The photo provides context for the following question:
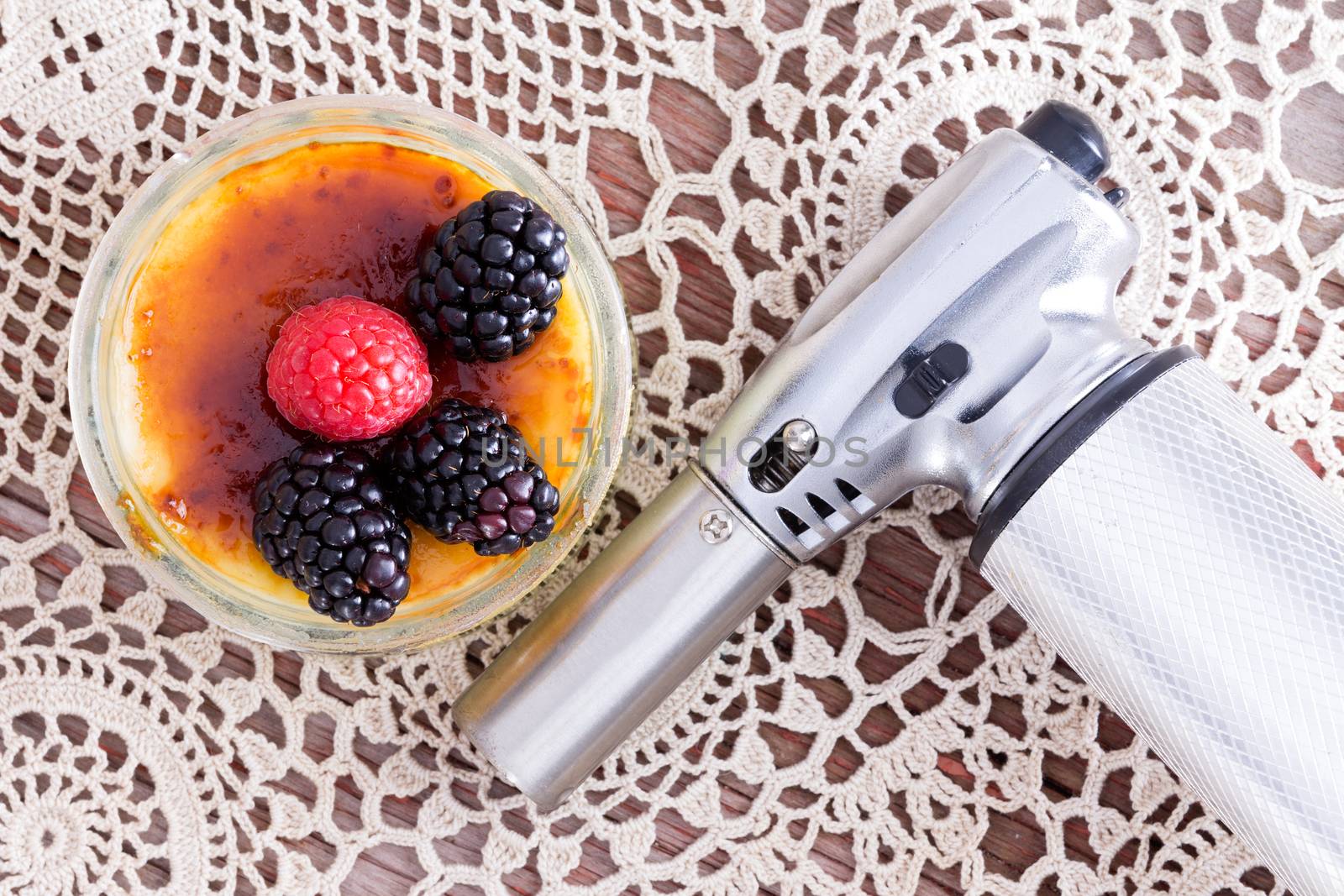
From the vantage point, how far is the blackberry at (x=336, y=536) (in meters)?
0.56

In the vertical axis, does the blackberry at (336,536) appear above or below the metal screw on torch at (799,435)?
below

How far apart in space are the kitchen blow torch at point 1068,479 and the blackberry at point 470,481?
102mm

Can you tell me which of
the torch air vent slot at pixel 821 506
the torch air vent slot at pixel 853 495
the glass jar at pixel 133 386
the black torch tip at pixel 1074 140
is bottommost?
the glass jar at pixel 133 386

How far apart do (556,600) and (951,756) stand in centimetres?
35

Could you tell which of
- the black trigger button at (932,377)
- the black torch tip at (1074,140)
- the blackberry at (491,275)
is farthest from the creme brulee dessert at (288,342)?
the black torch tip at (1074,140)

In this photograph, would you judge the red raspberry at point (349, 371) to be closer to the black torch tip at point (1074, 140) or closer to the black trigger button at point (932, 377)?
the black trigger button at point (932, 377)

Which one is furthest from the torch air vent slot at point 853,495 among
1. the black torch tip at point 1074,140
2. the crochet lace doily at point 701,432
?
the black torch tip at point 1074,140

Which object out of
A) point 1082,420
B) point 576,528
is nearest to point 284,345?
point 576,528

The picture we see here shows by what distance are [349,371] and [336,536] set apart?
99mm

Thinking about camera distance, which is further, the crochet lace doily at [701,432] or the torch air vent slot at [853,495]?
the crochet lace doily at [701,432]

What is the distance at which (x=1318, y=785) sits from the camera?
0.59m

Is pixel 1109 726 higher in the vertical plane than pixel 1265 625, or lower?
lower

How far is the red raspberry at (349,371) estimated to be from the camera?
0.57 meters

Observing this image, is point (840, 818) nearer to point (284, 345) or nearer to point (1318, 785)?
point (1318, 785)
